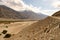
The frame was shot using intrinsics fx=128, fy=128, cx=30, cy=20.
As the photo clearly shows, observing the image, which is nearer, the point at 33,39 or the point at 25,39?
the point at 33,39

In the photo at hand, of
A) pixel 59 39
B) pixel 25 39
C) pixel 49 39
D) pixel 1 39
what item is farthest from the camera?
pixel 1 39

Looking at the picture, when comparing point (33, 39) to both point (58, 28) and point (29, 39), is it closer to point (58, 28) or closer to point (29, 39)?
point (29, 39)

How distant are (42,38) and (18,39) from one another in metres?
4.17

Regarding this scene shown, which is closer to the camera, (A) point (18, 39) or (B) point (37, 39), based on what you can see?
(B) point (37, 39)

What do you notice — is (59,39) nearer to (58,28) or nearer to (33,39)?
(58,28)

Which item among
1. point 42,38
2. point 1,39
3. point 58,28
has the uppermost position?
point 58,28

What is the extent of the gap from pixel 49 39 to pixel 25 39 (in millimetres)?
4229

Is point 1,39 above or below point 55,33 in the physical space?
below

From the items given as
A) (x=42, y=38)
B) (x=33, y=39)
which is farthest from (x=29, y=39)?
(x=42, y=38)

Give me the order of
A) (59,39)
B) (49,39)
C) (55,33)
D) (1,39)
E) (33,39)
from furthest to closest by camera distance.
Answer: (1,39) < (33,39) < (55,33) < (49,39) < (59,39)

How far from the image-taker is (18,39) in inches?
693

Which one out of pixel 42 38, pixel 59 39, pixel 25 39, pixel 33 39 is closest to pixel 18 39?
pixel 25 39

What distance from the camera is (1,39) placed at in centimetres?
2098

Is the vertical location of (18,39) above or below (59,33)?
below
